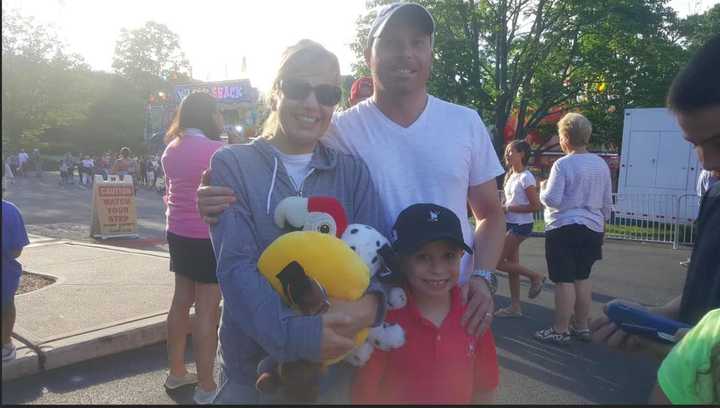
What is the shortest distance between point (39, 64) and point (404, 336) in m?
A: 1.27

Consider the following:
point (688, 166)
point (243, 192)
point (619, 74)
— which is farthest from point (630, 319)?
point (619, 74)

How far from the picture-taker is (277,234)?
5.40 ft

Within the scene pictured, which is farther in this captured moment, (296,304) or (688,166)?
(688,166)

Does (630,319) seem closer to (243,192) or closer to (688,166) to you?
(243,192)

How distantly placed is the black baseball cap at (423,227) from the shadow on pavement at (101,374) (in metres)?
2.38

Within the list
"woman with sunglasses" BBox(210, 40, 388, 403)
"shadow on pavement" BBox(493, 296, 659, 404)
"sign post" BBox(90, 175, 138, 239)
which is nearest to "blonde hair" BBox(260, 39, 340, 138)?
"woman with sunglasses" BBox(210, 40, 388, 403)

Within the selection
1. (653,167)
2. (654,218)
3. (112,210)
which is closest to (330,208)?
(112,210)

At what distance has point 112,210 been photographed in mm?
11195

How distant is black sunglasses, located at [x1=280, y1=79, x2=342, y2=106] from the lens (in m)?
1.72

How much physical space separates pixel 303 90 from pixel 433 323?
2.92ft

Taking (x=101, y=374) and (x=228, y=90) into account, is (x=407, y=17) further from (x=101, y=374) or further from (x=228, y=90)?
(x=228, y=90)

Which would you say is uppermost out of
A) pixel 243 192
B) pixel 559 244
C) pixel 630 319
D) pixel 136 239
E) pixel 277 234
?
pixel 243 192

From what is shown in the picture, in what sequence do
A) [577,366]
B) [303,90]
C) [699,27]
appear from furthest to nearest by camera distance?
[699,27], [577,366], [303,90]

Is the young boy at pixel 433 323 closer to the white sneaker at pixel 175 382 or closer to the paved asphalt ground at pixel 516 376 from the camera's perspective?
the paved asphalt ground at pixel 516 376
